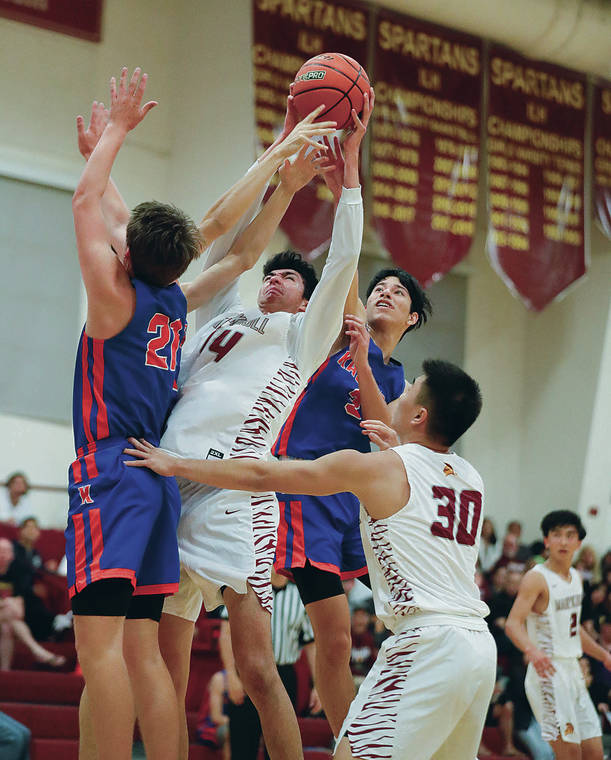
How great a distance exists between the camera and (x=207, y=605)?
413 centimetres

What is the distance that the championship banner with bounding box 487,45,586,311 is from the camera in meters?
12.8

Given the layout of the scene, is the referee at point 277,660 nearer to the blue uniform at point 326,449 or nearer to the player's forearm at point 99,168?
the blue uniform at point 326,449

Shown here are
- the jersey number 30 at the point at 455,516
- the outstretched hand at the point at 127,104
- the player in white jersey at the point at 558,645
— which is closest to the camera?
the jersey number 30 at the point at 455,516

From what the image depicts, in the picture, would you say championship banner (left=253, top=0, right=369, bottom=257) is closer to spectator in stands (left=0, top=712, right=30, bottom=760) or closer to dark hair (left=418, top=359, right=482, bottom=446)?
spectator in stands (left=0, top=712, right=30, bottom=760)

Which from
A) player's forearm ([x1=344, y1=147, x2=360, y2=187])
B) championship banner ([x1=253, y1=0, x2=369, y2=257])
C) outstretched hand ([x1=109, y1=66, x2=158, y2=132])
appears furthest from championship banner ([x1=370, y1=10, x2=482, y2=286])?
outstretched hand ([x1=109, y1=66, x2=158, y2=132])

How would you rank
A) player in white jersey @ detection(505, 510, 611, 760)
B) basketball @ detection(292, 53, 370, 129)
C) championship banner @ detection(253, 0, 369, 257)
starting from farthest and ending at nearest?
championship banner @ detection(253, 0, 369, 257)
player in white jersey @ detection(505, 510, 611, 760)
basketball @ detection(292, 53, 370, 129)

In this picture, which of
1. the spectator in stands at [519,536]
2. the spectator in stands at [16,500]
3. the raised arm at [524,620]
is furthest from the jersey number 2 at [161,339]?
the spectator in stands at [519,536]

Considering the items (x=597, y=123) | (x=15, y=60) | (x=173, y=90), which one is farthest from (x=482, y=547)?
(x=15, y=60)

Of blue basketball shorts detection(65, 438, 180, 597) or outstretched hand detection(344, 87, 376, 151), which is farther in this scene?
outstretched hand detection(344, 87, 376, 151)

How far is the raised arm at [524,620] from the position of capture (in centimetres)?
663

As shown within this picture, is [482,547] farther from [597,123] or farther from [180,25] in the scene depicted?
[180,25]

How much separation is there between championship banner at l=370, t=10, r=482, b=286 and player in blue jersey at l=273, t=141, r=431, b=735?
6.84m

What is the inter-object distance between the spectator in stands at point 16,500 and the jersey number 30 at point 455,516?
7641mm

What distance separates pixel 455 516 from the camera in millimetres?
3600
